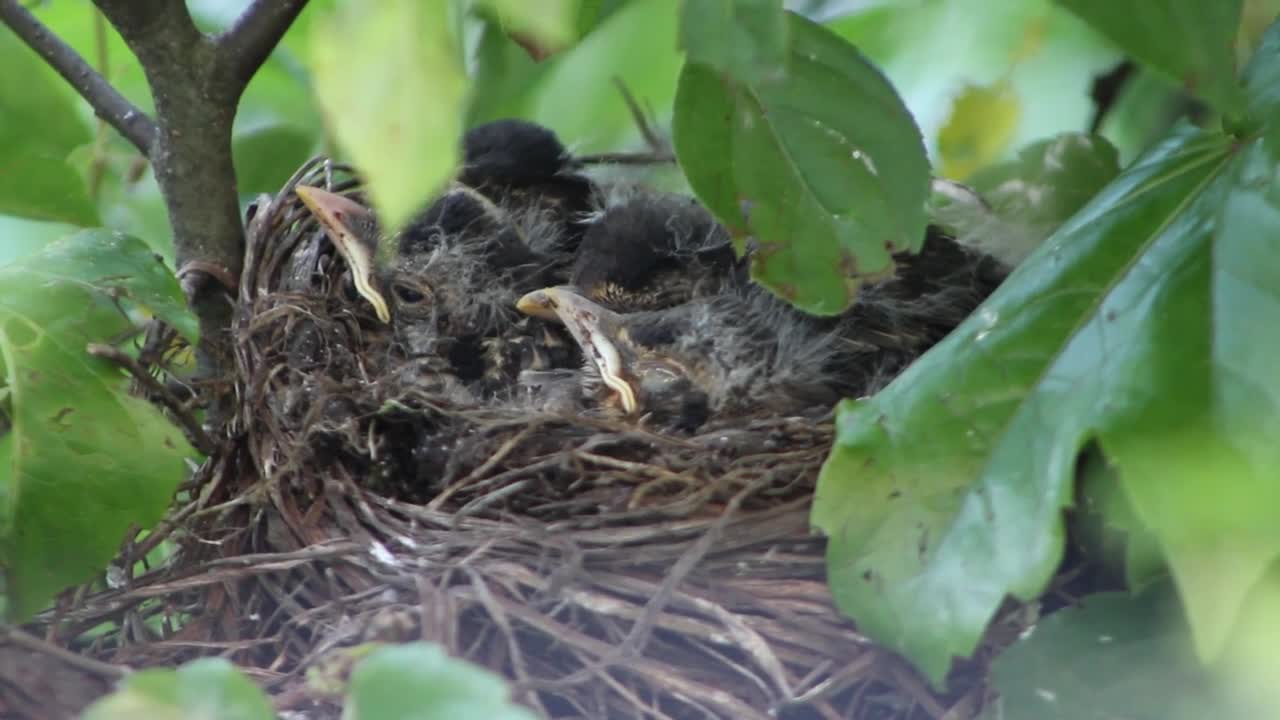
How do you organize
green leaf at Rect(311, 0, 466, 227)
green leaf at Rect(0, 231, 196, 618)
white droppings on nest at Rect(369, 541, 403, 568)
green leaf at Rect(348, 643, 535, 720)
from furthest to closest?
white droppings on nest at Rect(369, 541, 403, 568)
green leaf at Rect(0, 231, 196, 618)
green leaf at Rect(348, 643, 535, 720)
green leaf at Rect(311, 0, 466, 227)

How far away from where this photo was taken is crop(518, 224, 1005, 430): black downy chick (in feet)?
4.44

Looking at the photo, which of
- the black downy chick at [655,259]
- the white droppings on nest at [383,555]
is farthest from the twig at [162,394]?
the black downy chick at [655,259]

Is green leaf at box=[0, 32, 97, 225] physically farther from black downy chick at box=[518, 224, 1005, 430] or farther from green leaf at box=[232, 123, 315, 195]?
black downy chick at box=[518, 224, 1005, 430]

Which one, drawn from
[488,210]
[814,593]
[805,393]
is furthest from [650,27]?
[814,593]

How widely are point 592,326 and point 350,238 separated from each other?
0.98 feet

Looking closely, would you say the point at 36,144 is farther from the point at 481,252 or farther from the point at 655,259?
the point at 655,259

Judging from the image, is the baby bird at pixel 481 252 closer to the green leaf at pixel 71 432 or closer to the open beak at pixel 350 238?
the open beak at pixel 350 238

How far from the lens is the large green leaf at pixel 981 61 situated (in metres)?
1.66

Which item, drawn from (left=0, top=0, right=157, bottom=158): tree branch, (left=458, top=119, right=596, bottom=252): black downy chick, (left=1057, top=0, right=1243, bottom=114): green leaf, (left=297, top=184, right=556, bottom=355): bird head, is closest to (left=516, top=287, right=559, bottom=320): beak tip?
(left=297, top=184, right=556, bottom=355): bird head

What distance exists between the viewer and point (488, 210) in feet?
5.46

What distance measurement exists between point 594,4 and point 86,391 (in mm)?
485

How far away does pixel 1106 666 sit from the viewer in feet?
2.91

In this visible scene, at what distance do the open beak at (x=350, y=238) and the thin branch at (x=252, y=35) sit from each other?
295 mm

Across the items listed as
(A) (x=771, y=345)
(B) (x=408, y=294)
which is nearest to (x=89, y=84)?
(B) (x=408, y=294)
